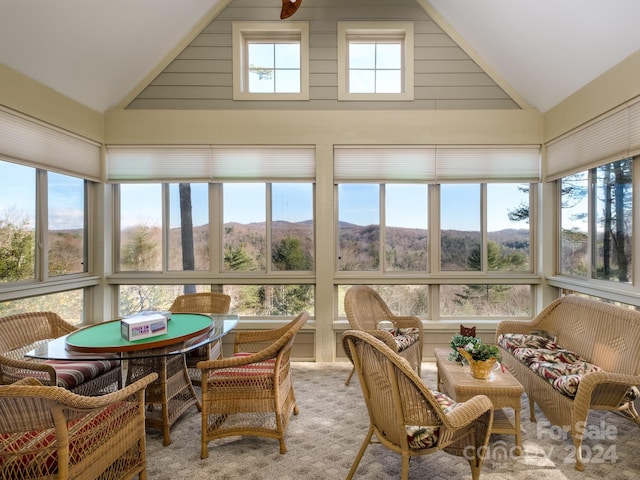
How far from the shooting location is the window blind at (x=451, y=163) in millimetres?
4035

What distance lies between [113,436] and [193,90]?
11.9 ft

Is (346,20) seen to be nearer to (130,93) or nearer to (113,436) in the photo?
(130,93)

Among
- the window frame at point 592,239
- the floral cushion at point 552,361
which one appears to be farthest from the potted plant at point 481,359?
the window frame at point 592,239

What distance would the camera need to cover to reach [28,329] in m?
2.74

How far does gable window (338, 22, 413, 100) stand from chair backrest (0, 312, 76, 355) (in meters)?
3.63

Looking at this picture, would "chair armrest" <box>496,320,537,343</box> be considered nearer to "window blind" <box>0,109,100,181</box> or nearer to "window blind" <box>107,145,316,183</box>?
"window blind" <box>107,145,316,183</box>

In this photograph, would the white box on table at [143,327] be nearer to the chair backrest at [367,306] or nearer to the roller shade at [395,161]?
the chair backrest at [367,306]

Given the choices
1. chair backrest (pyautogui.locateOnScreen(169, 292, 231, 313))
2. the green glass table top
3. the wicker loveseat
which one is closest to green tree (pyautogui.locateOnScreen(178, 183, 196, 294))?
chair backrest (pyautogui.locateOnScreen(169, 292, 231, 313))

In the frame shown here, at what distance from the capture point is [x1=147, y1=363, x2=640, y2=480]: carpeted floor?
2.10 m

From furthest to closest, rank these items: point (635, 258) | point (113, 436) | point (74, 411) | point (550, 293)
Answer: point (550, 293) → point (635, 258) → point (113, 436) → point (74, 411)

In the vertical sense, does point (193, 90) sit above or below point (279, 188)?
above

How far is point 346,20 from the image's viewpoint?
404cm

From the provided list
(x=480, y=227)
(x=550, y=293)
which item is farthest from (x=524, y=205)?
(x=550, y=293)

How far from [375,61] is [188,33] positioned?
7.30 ft
